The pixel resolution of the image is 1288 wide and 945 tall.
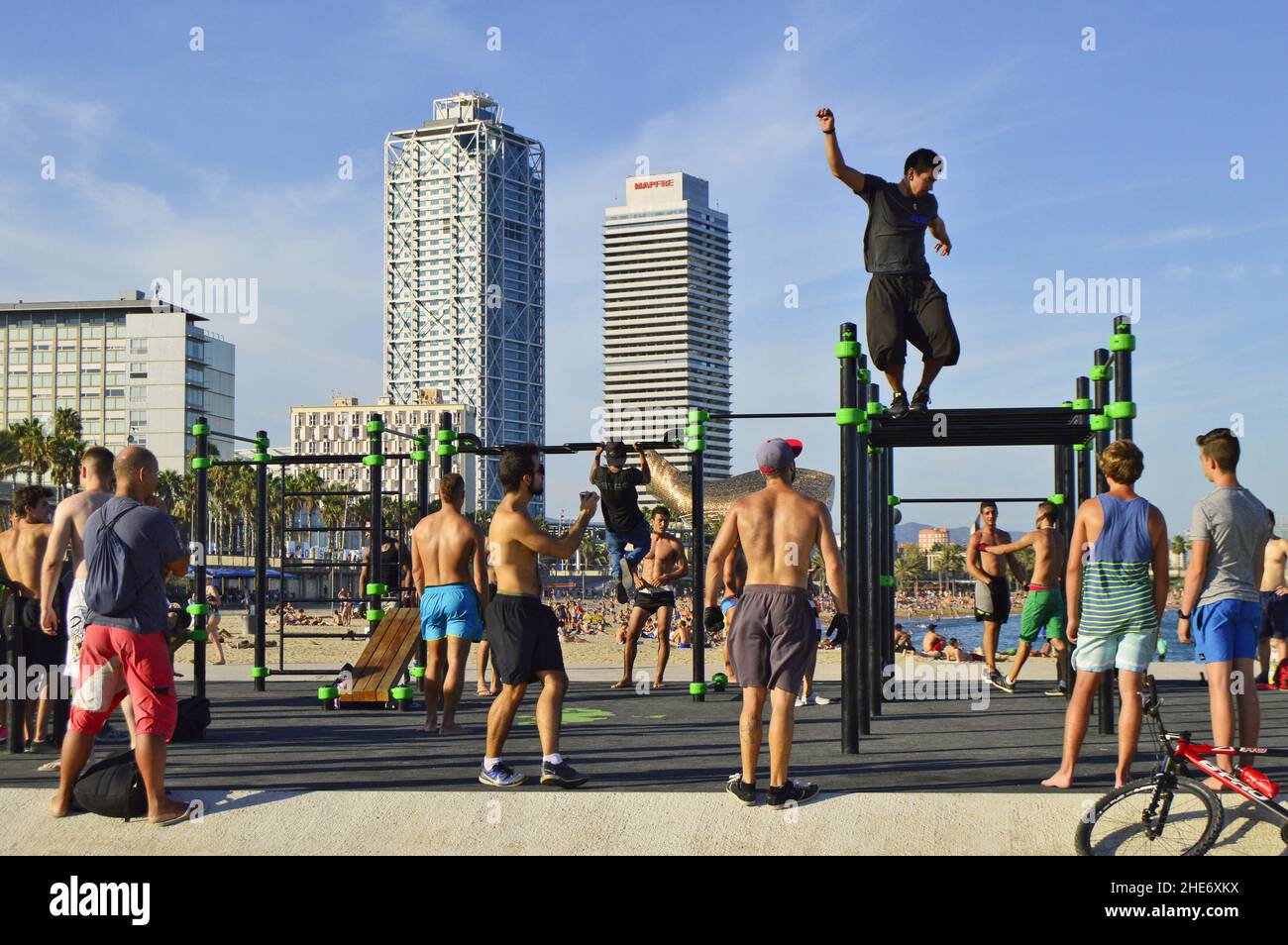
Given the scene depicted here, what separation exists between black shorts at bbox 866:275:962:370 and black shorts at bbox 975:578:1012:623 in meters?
4.53

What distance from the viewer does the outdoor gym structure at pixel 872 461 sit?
8328 mm

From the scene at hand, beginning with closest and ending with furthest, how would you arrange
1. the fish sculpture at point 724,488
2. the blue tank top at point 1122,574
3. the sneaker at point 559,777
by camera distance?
the blue tank top at point 1122,574
the sneaker at point 559,777
the fish sculpture at point 724,488

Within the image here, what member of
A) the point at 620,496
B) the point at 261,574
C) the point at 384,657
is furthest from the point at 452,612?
the point at 261,574

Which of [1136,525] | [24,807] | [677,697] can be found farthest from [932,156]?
[24,807]

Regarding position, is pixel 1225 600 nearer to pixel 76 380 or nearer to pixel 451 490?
pixel 451 490

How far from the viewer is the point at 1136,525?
21.2 feet

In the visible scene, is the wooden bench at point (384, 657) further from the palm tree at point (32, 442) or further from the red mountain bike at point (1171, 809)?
the palm tree at point (32, 442)

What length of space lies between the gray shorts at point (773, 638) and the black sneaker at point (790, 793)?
1.59ft

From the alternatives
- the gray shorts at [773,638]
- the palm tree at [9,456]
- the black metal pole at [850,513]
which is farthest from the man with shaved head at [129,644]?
the palm tree at [9,456]

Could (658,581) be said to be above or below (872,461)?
below

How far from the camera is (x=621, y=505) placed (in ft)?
38.9

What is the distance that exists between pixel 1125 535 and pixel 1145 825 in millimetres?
1650

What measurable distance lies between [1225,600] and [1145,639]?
582 millimetres

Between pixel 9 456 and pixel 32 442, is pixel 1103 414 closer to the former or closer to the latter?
pixel 32 442
